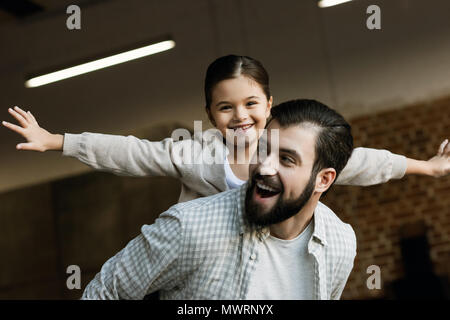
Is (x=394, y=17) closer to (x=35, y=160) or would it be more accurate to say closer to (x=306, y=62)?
(x=306, y=62)

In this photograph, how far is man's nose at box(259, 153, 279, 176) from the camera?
177 cm

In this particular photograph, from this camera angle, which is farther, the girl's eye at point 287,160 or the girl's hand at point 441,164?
the girl's hand at point 441,164

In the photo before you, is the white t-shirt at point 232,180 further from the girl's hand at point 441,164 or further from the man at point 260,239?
the girl's hand at point 441,164

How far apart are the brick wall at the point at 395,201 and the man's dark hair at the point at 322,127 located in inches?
125

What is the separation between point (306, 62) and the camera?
16.8ft

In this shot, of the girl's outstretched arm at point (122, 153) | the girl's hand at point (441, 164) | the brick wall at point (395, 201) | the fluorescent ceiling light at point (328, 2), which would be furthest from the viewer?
the brick wall at point (395, 201)

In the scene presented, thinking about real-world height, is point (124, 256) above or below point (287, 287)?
above

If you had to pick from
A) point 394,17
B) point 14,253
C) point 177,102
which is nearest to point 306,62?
point 394,17

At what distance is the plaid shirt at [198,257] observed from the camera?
177cm

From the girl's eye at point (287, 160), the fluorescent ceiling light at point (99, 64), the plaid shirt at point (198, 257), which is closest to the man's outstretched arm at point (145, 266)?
the plaid shirt at point (198, 257)

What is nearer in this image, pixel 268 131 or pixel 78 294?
pixel 268 131

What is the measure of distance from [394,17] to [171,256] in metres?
3.72

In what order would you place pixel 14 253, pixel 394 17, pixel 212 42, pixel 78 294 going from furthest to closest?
pixel 14 253, pixel 78 294, pixel 212 42, pixel 394 17
